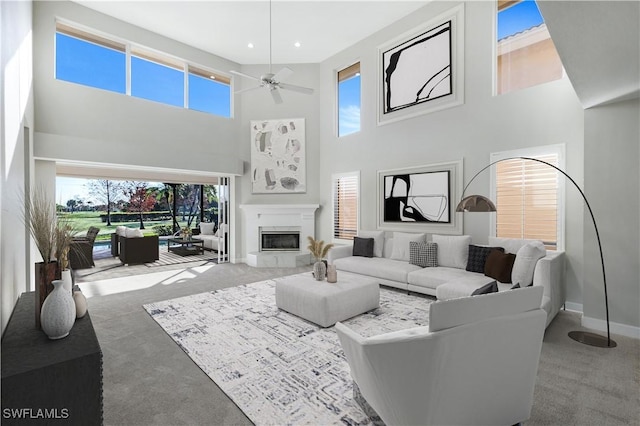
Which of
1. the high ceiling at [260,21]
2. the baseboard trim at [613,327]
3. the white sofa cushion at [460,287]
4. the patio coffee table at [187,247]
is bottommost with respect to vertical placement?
the baseboard trim at [613,327]

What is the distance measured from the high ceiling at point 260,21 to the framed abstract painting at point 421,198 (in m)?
3.06

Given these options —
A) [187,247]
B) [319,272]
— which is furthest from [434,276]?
[187,247]

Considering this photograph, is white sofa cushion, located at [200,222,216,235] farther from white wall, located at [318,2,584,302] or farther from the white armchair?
the white armchair

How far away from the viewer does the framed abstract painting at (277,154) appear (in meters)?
7.73

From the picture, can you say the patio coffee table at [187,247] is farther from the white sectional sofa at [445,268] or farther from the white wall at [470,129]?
the white sectional sofa at [445,268]

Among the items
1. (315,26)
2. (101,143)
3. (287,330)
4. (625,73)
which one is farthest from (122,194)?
(625,73)

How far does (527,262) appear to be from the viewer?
3.57 metres

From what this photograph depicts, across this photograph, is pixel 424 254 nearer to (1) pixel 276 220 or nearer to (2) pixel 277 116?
(1) pixel 276 220

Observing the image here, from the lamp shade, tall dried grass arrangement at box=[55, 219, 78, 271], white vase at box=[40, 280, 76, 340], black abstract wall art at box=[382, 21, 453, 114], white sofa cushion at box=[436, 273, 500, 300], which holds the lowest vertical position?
white sofa cushion at box=[436, 273, 500, 300]

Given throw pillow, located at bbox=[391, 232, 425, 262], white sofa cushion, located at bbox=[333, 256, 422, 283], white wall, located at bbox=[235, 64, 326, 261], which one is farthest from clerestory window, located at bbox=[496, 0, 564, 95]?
white wall, located at bbox=[235, 64, 326, 261]

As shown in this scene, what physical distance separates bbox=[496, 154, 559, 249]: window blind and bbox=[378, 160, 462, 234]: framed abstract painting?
2.14ft

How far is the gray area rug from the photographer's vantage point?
2.12m

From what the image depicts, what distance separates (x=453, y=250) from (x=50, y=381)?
4.76 metres

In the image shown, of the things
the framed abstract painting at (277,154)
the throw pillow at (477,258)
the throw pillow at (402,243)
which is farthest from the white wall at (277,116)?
the throw pillow at (477,258)
